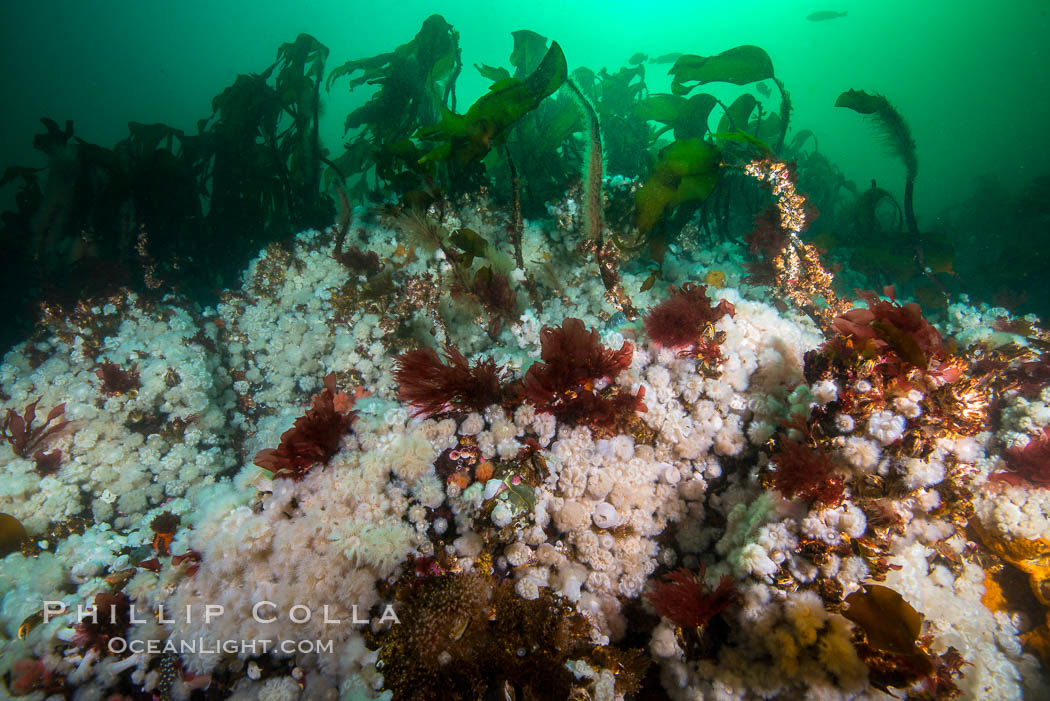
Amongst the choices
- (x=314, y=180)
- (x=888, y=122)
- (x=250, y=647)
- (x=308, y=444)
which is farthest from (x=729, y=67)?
(x=250, y=647)

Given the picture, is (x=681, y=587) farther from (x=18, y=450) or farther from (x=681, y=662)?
(x=18, y=450)

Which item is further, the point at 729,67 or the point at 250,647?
the point at 729,67

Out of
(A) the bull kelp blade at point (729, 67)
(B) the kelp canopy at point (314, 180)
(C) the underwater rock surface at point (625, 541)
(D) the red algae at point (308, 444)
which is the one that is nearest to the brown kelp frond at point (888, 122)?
(B) the kelp canopy at point (314, 180)

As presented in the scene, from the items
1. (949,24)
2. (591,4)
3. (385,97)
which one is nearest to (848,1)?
(949,24)

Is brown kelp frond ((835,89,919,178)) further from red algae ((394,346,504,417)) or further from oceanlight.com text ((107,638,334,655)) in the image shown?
oceanlight.com text ((107,638,334,655))

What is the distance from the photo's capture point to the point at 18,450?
15.3 ft

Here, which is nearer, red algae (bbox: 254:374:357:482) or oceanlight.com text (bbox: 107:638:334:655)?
oceanlight.com text (bbox: 107:638:334:655)

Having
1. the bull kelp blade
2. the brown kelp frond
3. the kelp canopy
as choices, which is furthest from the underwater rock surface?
the bull kelp blade

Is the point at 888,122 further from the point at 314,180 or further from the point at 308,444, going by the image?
the point at 314,180

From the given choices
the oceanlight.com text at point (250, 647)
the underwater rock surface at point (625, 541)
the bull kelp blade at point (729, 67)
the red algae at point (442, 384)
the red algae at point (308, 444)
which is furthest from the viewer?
the bull kelp blade at point (729, 67)

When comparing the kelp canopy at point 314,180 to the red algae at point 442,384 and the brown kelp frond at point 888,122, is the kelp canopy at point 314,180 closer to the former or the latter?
the brown kelp frond at point 888,122

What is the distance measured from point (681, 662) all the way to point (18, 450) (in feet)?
23.8

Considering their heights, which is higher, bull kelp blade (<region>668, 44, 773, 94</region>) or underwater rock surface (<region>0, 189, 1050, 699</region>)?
bull kelp blade (<region>668, 44, 773, 94</region>)

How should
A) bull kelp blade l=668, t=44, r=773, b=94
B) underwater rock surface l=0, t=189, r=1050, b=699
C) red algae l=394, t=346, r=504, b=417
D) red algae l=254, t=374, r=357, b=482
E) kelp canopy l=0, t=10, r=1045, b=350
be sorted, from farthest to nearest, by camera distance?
bull kelp blade l=668, t=44, r=773, b=94 → kelp canopy l=0, t=10, r=1045, b=350 → red algae l=394, t=346, r=504, b=417 → red algae l=254, t=374, r=357, b=482 → underwater rock surface l=0, t=189, r=1050, b=699
